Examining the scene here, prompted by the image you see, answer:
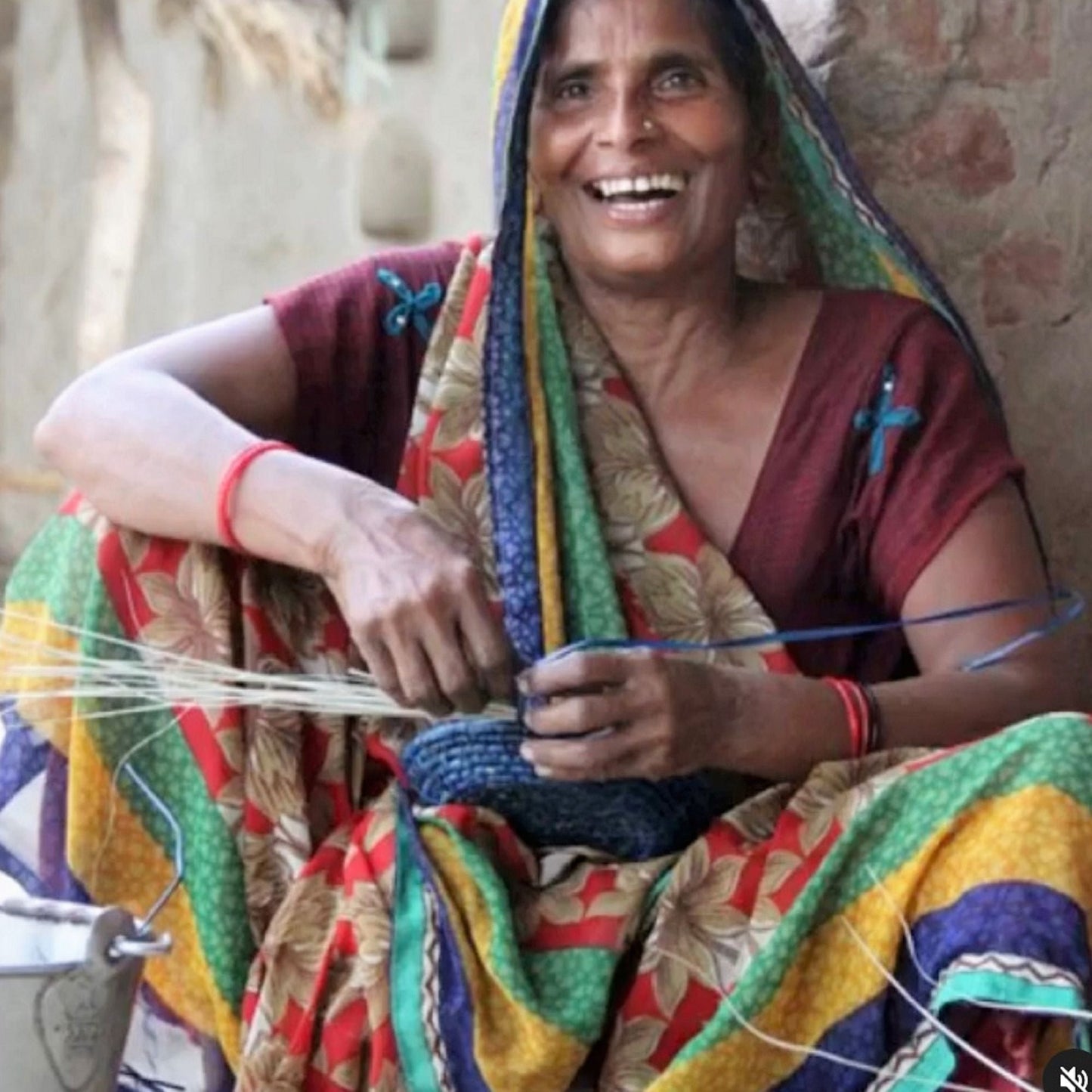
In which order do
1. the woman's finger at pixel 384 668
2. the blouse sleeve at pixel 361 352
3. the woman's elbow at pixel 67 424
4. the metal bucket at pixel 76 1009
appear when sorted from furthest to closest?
the blouse sleeve at pixel 361 352 → the woman's elbow at pixel 67 424 → the woman's finger at pixel 384 668 → the metal bucket at pixel 76 1009

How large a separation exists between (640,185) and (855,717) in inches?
22.6

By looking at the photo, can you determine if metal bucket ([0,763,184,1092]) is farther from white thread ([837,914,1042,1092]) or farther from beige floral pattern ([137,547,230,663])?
white thread ([837,914,1042,1092])

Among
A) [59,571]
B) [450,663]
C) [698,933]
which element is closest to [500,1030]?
[698,933]

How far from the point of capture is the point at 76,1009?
1863mm

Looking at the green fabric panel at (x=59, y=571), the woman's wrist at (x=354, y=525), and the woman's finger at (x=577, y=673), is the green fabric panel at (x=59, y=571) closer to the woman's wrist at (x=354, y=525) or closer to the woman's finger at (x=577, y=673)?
the woman's wrist at (x=354, y=525)

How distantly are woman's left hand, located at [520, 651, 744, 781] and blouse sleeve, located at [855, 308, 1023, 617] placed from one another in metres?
0.37

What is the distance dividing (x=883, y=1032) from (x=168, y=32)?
3.55m

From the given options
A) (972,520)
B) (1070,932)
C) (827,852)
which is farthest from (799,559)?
(1070,932)

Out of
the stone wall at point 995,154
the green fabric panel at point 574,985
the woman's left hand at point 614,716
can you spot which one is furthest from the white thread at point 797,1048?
the stone wall at point 995,154

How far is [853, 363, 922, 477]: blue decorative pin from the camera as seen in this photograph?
97.2 inches

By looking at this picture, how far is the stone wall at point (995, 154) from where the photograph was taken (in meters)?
2.86

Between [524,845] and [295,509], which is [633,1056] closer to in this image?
[524,845]

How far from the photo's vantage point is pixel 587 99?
2.49 metres

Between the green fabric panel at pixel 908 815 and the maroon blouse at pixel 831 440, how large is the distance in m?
0.40
